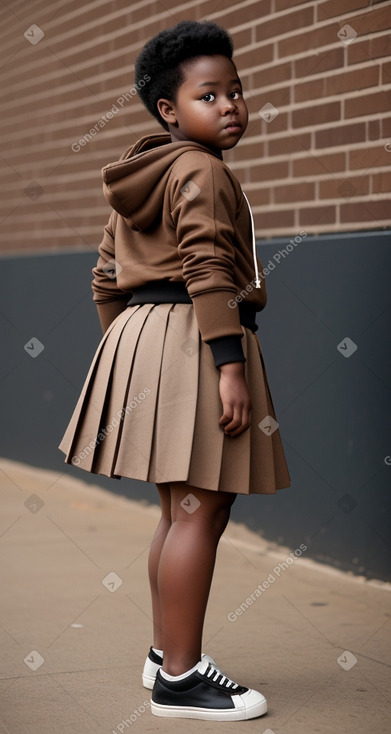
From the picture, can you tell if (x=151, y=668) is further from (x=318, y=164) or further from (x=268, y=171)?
(x=268, y=171)

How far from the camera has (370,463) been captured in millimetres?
4672

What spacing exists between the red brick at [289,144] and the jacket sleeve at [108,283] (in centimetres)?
176

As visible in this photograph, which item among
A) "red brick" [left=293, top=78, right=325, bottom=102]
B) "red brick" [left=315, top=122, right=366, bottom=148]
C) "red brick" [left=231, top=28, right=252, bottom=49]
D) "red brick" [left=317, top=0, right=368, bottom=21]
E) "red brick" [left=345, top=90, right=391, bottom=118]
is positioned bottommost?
"red brick" [left=315, top=122, right=366, bottom=148]

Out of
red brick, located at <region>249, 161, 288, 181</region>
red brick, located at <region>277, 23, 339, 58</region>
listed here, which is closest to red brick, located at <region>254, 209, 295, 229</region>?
red brick, located at <region>249, 161, 288, 181</region>

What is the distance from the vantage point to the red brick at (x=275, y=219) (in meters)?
5.33

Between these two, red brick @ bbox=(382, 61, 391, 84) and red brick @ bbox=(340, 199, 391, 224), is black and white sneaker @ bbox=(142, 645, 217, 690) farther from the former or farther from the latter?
red brick @ bbox=(382, 61, 391, 84)

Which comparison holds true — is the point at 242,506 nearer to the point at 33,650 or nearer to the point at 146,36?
the point at 33,650

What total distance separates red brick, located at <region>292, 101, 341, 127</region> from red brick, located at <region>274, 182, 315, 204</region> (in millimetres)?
286

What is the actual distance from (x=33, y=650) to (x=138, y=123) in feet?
12.7

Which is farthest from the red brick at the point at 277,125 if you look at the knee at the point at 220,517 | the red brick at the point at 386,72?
the knee at the point at 220,517

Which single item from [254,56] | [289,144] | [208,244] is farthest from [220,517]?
[254,56]

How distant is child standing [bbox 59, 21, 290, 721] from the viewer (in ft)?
10.1

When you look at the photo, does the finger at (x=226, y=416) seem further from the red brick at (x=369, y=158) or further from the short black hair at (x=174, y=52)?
→ the red brick at (x=369, y=158)

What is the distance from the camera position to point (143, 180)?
3.19m
